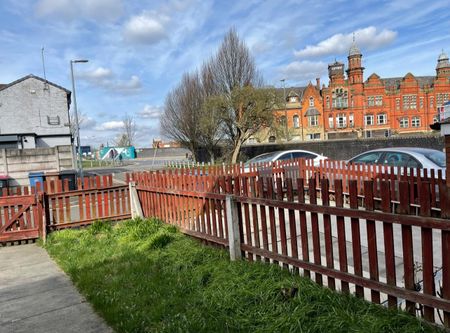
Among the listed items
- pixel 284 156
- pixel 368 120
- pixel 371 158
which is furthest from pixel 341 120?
pixel 371 158

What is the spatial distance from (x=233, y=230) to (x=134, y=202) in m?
4.51

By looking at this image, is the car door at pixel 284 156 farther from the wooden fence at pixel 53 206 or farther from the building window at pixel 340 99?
the building window at pixel 340 99

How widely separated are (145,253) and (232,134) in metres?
26.9

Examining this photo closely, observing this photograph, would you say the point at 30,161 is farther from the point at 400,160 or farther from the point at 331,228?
the point at 331,228

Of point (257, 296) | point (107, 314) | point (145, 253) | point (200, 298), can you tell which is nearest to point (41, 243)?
point (145, 253)

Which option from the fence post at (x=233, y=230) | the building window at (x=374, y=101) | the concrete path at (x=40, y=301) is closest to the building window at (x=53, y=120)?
the concrete path at (x=40, y=301)

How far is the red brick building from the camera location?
234 ft

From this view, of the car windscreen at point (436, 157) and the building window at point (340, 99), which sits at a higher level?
the building window at point (340, 99)

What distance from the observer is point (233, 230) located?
5.20 metres

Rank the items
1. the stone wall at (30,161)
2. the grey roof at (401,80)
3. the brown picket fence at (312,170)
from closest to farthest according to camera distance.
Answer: the brown picket fence at (312,170) → the stone wall at (30,161) → the grey roof at (401,80)

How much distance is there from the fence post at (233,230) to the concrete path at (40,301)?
1.96 metres

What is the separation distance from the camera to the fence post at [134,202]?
353 inches

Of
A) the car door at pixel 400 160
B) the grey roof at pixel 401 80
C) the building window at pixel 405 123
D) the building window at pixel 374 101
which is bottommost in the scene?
the car door at pixel 400 160

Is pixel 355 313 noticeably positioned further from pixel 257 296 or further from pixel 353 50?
pixel 353 50
